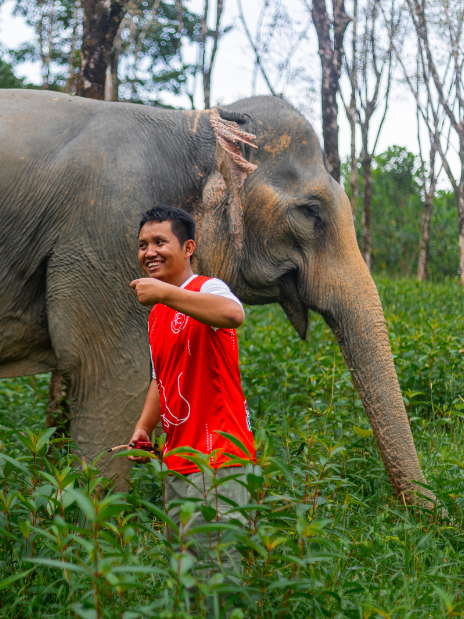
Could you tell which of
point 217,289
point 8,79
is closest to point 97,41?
point 217,289

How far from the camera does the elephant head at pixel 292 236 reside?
9.14 ft

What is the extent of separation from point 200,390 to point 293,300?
1.47 m

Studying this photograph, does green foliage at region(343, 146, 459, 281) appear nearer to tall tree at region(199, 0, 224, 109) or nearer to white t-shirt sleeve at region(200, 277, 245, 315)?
tall tree at region(199, 0, 224, 109)

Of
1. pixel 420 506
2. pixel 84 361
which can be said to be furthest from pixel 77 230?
pixel 420 506

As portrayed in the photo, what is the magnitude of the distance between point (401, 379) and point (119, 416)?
2.18 metres

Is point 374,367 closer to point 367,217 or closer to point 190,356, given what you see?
point 190,356

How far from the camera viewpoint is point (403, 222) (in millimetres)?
22609

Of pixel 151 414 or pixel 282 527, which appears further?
pixel 151 414

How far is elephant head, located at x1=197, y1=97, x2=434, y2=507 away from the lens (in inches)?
110

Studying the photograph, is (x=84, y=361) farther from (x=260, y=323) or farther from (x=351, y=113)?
(x=351, y=113)

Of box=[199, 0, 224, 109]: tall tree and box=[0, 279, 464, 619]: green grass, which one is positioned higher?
box=[199, 0, 224, 109]: tall tree

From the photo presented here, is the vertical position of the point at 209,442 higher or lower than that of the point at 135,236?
lower

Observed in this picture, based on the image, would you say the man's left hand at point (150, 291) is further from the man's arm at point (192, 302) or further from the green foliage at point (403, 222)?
the green foliage at point (403, 222)

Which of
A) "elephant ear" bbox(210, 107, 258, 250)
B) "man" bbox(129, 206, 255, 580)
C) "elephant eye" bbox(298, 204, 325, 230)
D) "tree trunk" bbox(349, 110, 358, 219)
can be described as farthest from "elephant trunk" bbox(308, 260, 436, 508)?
"tree trunk" bbox(349, 110, 358, 219)
